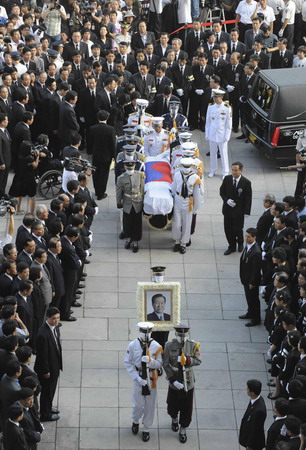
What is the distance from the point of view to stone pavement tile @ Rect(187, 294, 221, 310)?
17.2 metres

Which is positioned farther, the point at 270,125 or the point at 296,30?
the point at 296,30

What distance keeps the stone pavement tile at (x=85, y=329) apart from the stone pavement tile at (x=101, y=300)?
0.45 meters

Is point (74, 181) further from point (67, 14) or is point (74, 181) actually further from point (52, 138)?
point (67, 14)

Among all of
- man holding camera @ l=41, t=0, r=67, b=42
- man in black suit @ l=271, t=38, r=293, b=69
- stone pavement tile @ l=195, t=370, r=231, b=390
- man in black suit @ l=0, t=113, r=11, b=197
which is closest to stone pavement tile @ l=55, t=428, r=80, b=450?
stone pavement tile @ l=195, t=370, r=231, b=390

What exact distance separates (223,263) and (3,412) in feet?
21.4

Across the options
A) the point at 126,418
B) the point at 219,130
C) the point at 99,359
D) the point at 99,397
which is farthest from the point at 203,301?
the point at 219,130

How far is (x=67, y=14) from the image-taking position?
26938 millimetres

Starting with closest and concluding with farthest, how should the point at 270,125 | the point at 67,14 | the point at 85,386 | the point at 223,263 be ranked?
the point at 85,386 < the point at 223,263 < the point at 270,125 < the point at 67,14

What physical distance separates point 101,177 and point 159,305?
6.14 m

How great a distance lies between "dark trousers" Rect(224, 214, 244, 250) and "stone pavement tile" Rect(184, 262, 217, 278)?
24.3 inches

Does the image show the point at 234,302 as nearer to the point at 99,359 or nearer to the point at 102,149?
the point at 99,359

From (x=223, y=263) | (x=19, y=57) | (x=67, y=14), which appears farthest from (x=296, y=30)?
(x=223, y=263)

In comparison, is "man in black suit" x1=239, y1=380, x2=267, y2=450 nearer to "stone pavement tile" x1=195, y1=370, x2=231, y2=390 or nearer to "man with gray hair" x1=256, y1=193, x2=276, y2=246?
"stone pavement tile" x1=195, y1=370, x2=231, y2=390

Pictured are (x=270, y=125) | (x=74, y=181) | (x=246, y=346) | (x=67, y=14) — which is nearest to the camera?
(x=246, y=346)
